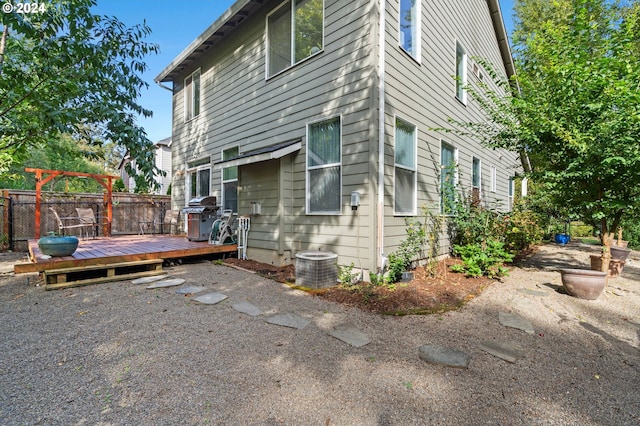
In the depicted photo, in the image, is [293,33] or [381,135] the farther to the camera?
[293,33]

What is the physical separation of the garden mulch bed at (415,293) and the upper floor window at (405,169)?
4.01ft

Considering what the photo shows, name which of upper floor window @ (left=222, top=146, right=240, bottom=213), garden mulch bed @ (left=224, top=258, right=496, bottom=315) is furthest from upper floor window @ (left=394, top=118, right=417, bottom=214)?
upper floor window @ (left=222, top=146, right=240, bottom=213)

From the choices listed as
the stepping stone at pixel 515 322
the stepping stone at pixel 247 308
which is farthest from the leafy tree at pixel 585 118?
the stepping stone at pixel 247 308

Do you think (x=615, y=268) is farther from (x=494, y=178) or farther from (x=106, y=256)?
(x=106, y=256)

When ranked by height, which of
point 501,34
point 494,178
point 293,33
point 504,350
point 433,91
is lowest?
point 504,350

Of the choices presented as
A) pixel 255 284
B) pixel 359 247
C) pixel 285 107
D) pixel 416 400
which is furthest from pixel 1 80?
pixel 416 400

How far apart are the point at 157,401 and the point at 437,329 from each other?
2.65m

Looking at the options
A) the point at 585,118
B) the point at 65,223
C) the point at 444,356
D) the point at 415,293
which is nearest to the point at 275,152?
the point at 415,293

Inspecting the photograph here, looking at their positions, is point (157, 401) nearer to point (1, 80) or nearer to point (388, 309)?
point (388, 309)

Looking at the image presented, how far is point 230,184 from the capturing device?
25.4 ft

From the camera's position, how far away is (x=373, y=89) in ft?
15.2

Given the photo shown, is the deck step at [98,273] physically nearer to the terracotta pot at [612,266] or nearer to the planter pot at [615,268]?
the terracotta pot at [612,266]

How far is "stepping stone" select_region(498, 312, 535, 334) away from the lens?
11.0 feet

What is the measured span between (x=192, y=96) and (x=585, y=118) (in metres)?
9.79
